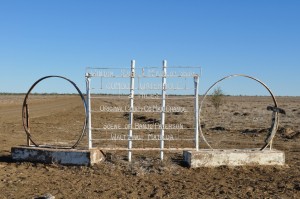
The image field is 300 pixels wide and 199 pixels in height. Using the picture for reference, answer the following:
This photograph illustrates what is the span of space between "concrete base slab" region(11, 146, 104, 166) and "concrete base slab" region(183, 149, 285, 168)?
106 inches

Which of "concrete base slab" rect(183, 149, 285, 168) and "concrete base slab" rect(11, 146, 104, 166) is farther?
"concrete base slab" rect(183, 149, 285, 168)

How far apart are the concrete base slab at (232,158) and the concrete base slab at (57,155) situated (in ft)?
8.86

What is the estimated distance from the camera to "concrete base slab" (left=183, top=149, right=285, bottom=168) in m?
12.0

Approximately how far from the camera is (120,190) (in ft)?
31.3

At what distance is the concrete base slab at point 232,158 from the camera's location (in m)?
12.0

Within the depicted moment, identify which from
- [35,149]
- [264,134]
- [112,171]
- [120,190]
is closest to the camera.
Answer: [120,190]

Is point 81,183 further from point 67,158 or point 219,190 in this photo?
point 219,190

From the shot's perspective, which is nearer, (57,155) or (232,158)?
(57,155)

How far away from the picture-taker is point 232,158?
39.9 ft

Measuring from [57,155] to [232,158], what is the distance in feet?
16.0

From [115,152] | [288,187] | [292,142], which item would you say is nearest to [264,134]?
[292,142]

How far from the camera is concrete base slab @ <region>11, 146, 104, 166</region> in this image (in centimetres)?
1182

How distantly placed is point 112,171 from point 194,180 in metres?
2.25

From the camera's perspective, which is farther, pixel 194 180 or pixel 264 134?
pixel 264 134
